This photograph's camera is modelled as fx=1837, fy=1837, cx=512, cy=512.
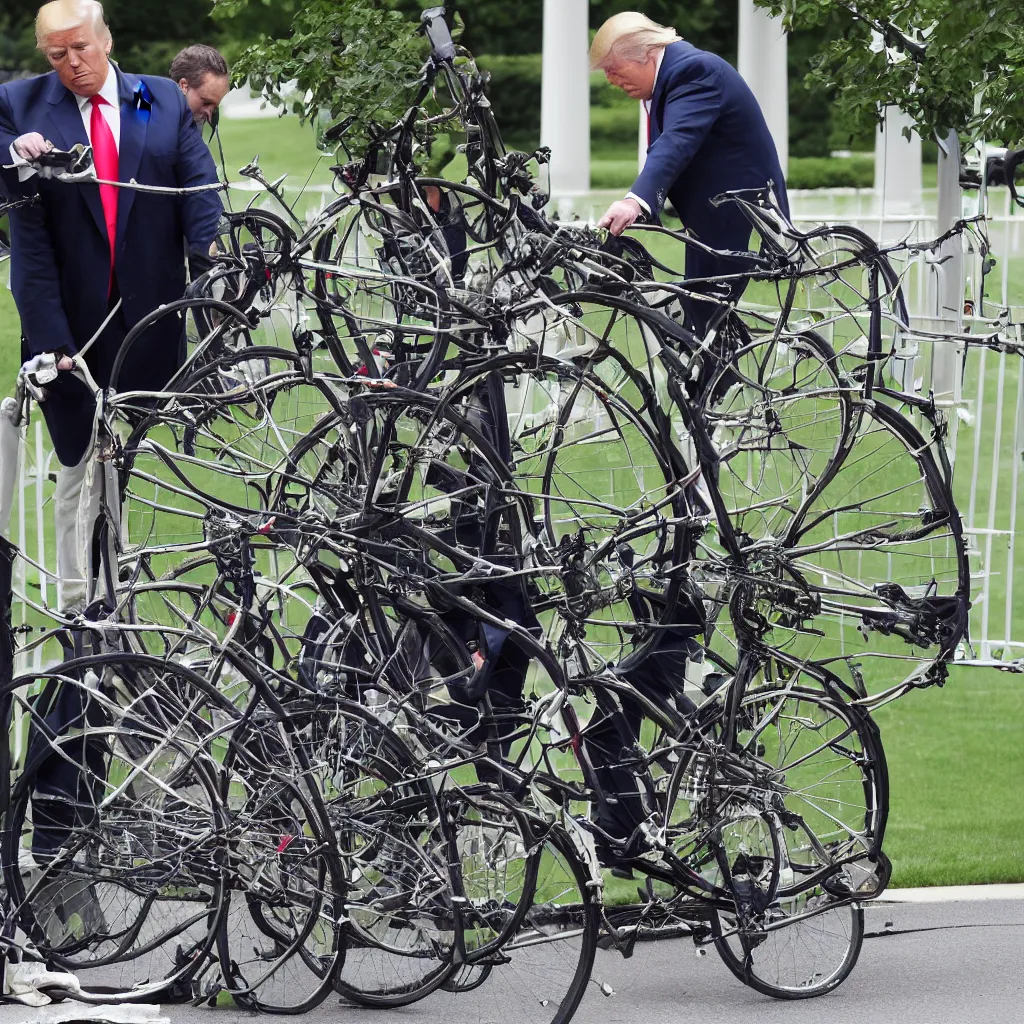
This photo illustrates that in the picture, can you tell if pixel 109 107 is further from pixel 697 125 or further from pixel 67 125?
pixel 697 125

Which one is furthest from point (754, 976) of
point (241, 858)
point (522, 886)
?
point (241, 858)

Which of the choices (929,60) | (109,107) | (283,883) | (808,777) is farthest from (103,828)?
(929,60)

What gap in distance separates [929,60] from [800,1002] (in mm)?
3906

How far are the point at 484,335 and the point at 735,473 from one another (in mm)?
919


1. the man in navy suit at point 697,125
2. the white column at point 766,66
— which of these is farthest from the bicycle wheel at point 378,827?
the white column at point 766,66

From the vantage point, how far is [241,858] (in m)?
4.31

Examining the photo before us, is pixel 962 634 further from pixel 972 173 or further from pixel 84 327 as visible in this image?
pixel 972 173

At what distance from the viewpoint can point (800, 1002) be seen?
4781 mm

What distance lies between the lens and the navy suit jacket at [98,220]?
207 inches

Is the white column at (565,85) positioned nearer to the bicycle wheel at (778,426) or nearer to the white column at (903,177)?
the white column at (903,177)

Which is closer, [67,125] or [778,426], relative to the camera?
[778,426]

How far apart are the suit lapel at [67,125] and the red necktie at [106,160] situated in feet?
0.09

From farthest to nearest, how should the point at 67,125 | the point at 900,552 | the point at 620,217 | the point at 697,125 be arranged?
the point at 697,125
the point at 67,125
the point at 900,552
the point at 620,217

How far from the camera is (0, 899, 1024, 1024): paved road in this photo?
15.1 ft
